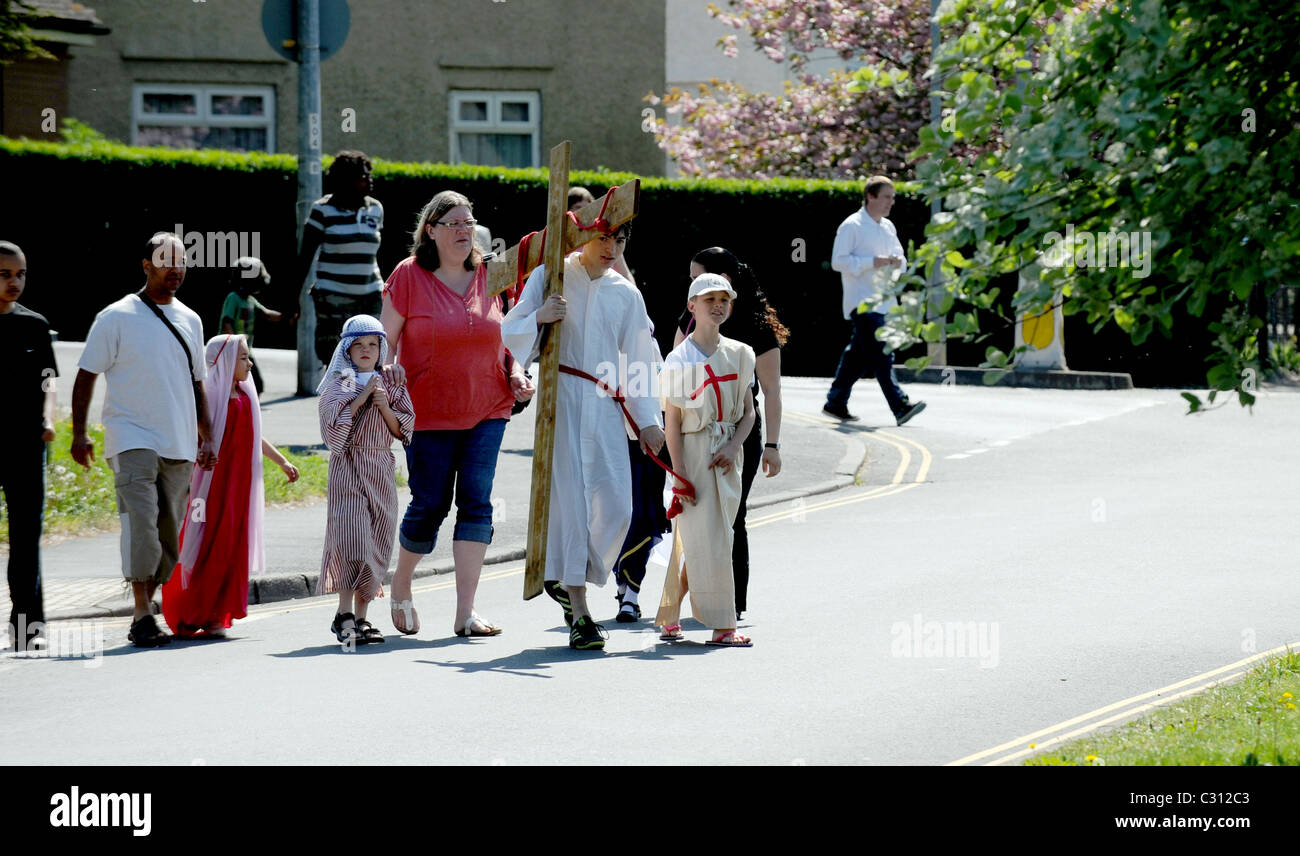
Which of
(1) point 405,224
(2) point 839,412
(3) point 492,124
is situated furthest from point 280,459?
(3) point 492,124

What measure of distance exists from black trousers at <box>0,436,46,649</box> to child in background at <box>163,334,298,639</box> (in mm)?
628

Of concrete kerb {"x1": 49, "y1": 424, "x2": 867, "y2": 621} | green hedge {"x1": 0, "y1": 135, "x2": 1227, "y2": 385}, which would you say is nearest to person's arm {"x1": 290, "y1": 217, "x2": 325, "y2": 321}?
concrete kerb {"x1": 49, "y1": 424, "x2": 867, "y2": 621}

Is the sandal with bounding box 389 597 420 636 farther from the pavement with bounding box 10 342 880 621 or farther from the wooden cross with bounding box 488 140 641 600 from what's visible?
the pavement with bounding box 10 342 880 621

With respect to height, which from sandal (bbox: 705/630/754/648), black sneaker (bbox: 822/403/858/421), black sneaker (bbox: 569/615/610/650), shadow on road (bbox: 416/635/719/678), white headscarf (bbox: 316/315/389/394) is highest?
white headscarf (bbox: 316/315/389/394)

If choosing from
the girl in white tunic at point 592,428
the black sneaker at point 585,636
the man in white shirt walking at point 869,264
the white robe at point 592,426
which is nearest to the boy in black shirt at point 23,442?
the white robe at point 592,426

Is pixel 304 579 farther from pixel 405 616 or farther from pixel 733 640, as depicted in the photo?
pixel 733 640

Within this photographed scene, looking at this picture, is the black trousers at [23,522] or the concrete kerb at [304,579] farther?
the concrete kerb at [304,579]

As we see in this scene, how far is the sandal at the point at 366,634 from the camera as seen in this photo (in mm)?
8672

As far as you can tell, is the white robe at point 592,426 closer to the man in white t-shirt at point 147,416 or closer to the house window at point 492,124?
the man in white t-shirt at point 147,416

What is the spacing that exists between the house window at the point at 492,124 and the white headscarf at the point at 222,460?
19800 mm

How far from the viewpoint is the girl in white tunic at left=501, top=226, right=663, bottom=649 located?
8.45 m

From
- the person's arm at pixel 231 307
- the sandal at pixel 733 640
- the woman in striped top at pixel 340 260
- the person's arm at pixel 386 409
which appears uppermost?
the woman in striped top at pixel 340 260

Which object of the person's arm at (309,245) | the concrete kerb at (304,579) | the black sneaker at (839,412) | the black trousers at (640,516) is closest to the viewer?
the black trousers at (640,516)
